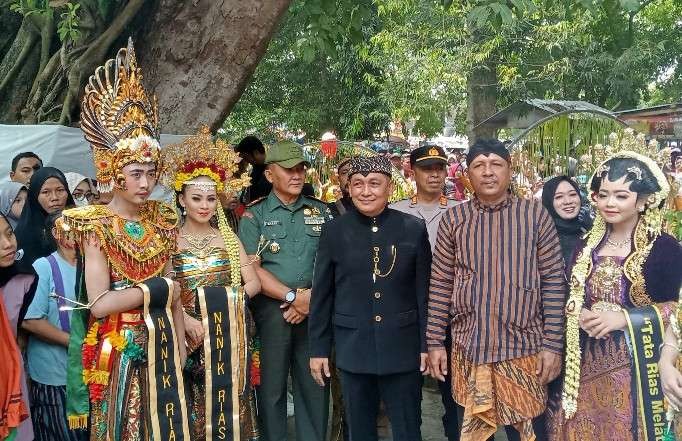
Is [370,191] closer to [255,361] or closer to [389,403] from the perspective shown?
[389,403]

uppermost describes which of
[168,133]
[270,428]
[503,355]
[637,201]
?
[168,133]

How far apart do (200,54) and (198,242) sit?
235 centimetres

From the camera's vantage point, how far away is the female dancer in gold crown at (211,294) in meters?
3.65

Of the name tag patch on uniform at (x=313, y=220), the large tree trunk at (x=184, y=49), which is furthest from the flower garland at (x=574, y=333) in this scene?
the large tree trunk at (x=184, y=49)

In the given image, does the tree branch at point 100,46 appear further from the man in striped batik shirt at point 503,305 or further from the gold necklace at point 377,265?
the man in striped batik shirt at point 503,305

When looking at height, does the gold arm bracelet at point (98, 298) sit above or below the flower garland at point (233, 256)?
below

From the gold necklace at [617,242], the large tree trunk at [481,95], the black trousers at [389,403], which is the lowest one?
the black trousers at [389,403]

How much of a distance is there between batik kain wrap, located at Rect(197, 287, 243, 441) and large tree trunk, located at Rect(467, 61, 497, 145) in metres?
13.4

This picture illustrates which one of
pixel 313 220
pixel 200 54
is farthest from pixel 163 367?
pixel 200 54

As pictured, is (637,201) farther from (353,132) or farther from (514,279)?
(353,132)

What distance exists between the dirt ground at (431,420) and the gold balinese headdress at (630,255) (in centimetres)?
181

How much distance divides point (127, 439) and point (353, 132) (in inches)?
615

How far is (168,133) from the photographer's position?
5750 millimetres

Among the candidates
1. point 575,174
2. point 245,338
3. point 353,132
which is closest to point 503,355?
point 245,338
